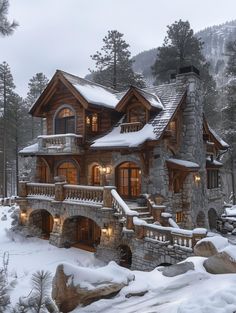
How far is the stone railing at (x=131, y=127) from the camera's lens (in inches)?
732

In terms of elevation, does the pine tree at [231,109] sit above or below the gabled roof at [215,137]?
above

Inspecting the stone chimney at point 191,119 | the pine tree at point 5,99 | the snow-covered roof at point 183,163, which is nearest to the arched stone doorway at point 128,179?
the snow-covered roof at point 183,163

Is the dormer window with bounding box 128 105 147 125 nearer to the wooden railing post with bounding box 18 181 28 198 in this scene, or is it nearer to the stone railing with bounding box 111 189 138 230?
the stone railing with bounding box 111 189 138 230

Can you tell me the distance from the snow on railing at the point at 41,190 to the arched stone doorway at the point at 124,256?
636 cm

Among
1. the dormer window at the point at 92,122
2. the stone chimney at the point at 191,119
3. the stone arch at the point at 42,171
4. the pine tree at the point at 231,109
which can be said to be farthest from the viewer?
the pine tree at the point at 231,109

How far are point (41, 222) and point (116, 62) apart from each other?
22.1 metres

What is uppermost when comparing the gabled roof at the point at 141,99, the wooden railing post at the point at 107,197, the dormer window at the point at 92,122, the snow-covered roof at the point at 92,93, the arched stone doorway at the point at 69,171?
the snow-covered roof at the point at 92,93

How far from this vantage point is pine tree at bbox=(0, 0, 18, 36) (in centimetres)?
1131

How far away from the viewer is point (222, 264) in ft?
23.6

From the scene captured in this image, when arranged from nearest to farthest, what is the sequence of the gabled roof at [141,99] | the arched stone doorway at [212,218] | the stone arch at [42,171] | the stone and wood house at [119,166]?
the stone and wood house at [119,166]
the gabled roof at [141,99]
the stone arch at [42,171]
the arched stone doorway at [212,218]

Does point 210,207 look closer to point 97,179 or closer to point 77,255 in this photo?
point 97,179

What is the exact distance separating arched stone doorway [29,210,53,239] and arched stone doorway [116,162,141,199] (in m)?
6.66

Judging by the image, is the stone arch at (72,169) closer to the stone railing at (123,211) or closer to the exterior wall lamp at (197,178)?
the stone railing at (123,211)

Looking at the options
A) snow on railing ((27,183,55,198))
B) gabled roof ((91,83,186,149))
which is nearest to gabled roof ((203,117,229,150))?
gabled roof ((91,83,186,149))
